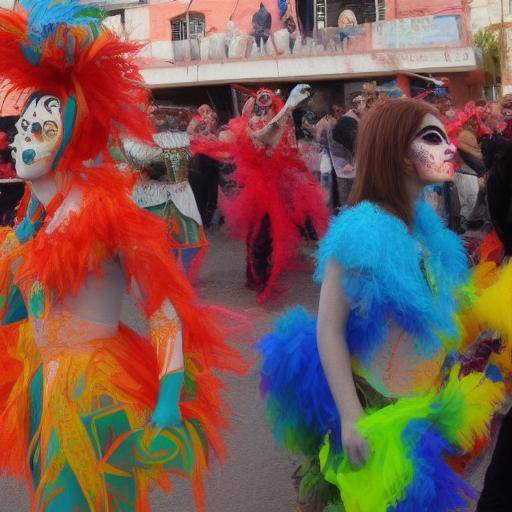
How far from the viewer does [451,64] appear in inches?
696

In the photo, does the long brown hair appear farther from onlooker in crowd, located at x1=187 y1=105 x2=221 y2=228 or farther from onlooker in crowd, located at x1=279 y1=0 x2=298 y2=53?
onlooker in crowd, located at x1=279 y1=0 x2=298 y2=53

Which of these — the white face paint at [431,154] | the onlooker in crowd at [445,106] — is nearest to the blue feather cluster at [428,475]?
the white face paint at [431,154]

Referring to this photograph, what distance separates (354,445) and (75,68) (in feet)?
4.27

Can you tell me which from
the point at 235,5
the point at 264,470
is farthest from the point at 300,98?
the point at 235,5

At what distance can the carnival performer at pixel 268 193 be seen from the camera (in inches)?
308

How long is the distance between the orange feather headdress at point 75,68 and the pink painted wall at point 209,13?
62.3ft

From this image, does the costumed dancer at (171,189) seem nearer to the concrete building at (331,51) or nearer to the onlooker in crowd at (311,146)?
the onlooker in crowd at (311,146)

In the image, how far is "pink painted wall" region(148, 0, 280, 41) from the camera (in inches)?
837

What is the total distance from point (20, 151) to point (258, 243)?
5.54 m

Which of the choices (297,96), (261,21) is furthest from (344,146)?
(261,21)

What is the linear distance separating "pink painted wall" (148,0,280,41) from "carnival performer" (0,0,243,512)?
62.5 ft

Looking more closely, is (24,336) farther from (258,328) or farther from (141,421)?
(258,328)

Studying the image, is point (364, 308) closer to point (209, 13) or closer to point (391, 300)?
point (391, 300)

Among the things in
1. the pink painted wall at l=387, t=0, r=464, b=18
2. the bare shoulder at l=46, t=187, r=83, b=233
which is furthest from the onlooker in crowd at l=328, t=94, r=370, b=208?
the pink painted wall at l=387, t=0, r=464, b=18
